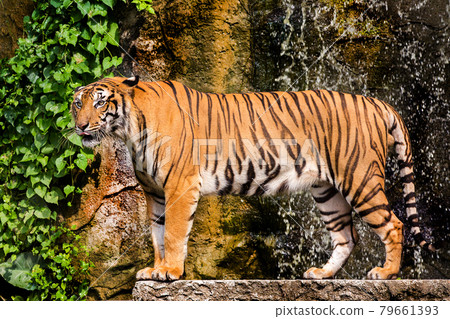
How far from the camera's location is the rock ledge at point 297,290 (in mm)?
3227

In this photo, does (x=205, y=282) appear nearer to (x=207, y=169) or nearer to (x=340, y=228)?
(x=207, y=169)

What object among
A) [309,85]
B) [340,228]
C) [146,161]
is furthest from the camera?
[309,85]

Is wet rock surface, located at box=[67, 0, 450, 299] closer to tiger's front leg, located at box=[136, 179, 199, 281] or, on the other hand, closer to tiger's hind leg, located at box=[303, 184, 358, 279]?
tiger's hind leg, located at box=[303, 184, 358, 279]

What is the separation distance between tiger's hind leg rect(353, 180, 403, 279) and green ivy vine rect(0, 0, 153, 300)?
2406 millimetres

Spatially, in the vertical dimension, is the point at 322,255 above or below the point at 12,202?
below

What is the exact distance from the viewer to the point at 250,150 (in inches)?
145

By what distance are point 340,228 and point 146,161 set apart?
139 cm

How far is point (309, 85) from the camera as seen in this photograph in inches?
206

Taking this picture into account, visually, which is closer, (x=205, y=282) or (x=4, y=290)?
(x=205, y=282)

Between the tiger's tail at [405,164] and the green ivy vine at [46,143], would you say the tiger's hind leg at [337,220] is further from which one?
the green ivy vine at [46,143]

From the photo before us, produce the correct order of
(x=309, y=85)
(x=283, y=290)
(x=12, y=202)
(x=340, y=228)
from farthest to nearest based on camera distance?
(x=309, y=85) → (x=12, y=202) → (x=340, y=228) → (x=283, y=290)

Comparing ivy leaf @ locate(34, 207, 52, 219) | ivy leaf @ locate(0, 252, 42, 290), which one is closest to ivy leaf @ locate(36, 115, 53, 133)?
ivy leaf @ locate(34, 207, 52, 219)

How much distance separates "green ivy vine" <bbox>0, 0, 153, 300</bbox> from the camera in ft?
15.8

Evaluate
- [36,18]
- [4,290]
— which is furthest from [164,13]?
[4,290]
